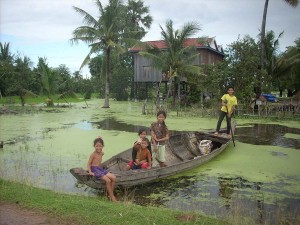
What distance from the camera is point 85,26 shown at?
19.8 meters

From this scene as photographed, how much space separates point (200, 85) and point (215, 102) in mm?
1879

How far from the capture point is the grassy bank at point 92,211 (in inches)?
142

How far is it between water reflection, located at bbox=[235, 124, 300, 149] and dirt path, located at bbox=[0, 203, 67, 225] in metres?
7.47

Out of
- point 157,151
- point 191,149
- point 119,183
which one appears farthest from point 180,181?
point 191,149

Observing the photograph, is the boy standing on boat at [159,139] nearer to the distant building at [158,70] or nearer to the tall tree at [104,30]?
the tall tree at [104,30]

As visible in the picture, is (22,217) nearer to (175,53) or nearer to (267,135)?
(267,135)

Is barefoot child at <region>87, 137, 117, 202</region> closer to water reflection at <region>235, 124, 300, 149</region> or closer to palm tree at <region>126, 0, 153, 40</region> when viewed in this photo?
water reflection at <region>235, 124, 300, 149</region>

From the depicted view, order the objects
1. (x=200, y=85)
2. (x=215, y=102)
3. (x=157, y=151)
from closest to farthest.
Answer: (x=157, y=151), (x=215, y=102), (x=200, y=85)

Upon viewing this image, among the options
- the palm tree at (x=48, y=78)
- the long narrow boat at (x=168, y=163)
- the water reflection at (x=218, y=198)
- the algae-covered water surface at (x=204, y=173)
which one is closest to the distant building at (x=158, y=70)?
the palm tree at (x=48, y=78)

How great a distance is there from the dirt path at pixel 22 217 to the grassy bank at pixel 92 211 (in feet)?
0.27

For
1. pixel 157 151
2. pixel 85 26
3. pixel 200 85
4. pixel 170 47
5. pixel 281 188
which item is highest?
pixel 85 26

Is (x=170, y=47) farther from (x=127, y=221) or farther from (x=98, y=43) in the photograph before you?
(x=127, y=221)

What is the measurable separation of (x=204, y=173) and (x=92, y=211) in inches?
122

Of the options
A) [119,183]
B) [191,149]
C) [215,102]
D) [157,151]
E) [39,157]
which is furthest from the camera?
[215,102]
